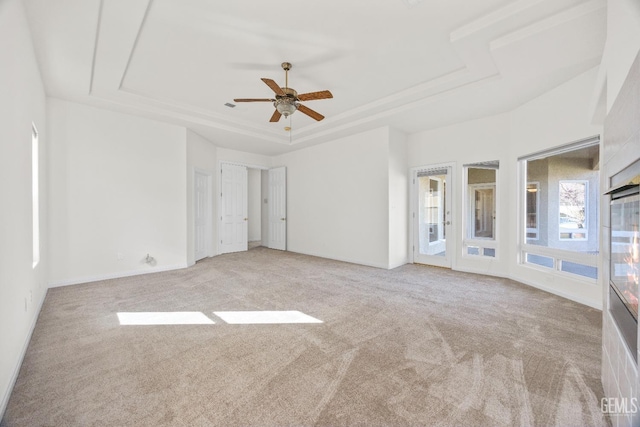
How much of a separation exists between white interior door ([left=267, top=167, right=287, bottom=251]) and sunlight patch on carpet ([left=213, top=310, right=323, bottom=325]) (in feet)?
14.6

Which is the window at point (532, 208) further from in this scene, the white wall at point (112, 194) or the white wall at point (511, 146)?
the white wall at point (112, 194)

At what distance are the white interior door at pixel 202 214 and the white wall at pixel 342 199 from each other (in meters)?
2.06

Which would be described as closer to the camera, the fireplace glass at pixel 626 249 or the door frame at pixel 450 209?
the fireplace glass at pixel 626 249

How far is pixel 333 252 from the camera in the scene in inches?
253

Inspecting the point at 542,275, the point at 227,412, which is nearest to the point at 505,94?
the point at 542,275

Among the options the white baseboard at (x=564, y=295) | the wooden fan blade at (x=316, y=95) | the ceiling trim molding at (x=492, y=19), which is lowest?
the white baseboard at (x=564, y=295)

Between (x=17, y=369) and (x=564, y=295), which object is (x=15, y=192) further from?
(x=564, y=295)

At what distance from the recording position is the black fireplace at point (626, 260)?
1.24 meters

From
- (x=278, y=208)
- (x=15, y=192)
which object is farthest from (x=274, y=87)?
(x=278, y=208)

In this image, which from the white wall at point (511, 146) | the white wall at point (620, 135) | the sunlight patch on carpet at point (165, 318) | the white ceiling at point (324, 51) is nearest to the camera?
the white wall at point (620, 135)

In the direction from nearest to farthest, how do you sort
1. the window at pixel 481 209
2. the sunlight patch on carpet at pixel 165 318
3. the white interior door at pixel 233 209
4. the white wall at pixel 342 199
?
the sunlight patch on carpet at pixel 165 318 → the window at pixel 481 209 → the white wall at pixel 342 199 → the white interior door at pixel 233 209

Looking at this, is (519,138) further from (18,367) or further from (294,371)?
(18,367)

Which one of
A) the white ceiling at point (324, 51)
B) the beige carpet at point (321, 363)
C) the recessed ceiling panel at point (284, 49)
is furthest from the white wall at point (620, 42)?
the beige carpet at point (321, 363)

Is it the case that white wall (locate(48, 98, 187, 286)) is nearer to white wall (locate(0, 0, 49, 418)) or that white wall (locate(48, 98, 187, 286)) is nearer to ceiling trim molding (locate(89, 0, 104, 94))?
ceiling trim molding (locate(89, 0, 104, 94))
